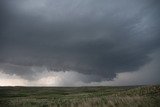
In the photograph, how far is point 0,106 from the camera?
20.0m

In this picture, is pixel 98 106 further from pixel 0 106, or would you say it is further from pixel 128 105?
pixel 0 106

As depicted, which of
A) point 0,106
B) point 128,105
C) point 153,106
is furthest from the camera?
point 0,106

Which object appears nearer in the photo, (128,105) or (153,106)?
(153,106)

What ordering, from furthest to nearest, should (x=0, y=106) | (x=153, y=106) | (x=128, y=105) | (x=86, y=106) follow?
(x=0, y=106), (x=86, y=106), (x=128, y=105), (x=153, y=106)

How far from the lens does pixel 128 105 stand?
1648 centimetres

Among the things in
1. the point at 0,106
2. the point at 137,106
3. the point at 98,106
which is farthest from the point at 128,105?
the point at 0,106

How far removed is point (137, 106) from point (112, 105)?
81.7 inches

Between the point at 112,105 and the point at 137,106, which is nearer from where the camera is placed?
the point at 137,106

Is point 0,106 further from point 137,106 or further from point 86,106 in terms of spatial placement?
point 137,106

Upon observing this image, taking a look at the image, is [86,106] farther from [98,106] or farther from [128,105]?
[128,105]

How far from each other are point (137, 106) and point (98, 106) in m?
2.93

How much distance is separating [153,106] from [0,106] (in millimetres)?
12178

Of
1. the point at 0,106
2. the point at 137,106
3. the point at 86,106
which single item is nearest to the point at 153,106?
the point at 137,106

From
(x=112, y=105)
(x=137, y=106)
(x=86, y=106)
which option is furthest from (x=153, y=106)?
(x=86, y=106)
